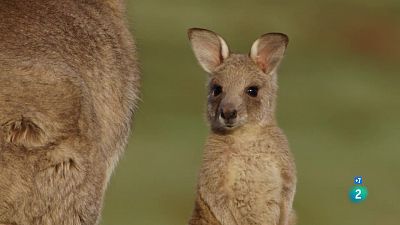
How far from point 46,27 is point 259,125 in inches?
47.0

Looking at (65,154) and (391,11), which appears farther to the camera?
(391,11)

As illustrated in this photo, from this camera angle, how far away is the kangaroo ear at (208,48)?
6883 millimetres

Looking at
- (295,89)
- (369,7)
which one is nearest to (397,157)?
(295,89)

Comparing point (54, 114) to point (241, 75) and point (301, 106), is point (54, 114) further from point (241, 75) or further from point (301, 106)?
point (301, 106)

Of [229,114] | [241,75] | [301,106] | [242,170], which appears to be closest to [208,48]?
[241,75]

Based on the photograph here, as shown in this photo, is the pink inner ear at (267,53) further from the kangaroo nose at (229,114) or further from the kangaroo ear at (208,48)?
the kangaroo nose at (229,114)

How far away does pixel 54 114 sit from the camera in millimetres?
5977

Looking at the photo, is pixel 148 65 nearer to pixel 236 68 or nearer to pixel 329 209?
pixel 329 209

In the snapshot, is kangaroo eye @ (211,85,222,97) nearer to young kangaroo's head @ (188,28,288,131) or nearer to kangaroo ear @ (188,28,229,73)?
young kangaroo's head @ (188,28,288,131)

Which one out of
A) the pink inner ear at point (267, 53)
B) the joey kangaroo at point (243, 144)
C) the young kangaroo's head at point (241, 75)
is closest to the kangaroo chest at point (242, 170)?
the joey kangaroo at point (243, 144)

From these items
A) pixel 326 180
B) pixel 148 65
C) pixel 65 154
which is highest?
pixel 65 154

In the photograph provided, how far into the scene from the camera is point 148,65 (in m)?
17.3

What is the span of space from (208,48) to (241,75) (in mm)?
228

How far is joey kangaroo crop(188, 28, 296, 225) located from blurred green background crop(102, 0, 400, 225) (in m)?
1.31
